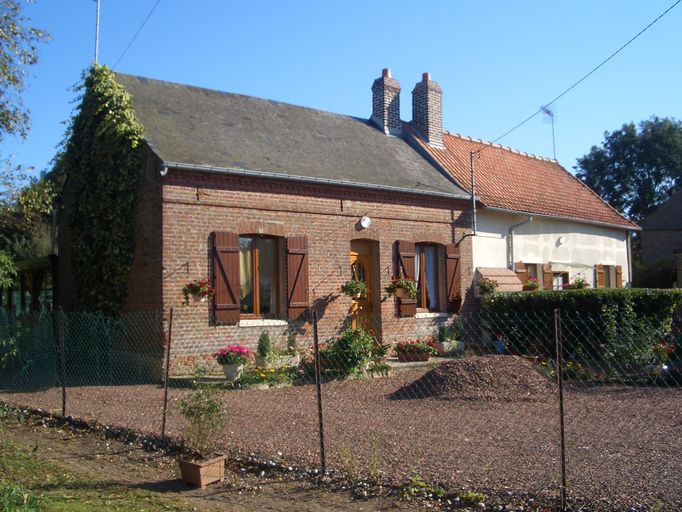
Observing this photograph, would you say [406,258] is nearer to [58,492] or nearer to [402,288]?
[402,288]

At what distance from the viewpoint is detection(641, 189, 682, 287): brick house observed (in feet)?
111

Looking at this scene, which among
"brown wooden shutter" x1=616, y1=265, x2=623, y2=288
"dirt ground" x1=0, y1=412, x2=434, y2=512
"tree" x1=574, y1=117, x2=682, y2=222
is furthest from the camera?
"tree" x1=574, y1=117, x2=682, y2=222

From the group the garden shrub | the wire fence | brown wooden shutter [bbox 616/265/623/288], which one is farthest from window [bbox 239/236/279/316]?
brown wooden shutter [bbox 616/265/623/288]

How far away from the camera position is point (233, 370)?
11820 millimetres

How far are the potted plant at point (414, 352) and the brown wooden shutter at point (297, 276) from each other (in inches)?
85.7

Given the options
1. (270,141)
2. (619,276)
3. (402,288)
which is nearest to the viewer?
(402,288)

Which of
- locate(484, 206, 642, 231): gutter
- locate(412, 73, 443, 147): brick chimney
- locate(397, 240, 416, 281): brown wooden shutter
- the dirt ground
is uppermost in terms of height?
locate(412, 73, 443, 147): brick chimney

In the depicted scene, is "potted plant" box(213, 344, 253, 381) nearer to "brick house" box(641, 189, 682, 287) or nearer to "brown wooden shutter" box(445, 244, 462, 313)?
"brown wooden shutter" box(445, 244, 462, 313)

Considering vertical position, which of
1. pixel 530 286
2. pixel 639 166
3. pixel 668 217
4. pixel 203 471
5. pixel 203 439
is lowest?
pixel 203 471

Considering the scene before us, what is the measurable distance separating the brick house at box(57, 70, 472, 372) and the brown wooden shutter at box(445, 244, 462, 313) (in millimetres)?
28

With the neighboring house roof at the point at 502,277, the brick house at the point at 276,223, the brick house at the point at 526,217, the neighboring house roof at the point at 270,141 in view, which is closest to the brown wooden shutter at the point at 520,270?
the brick house at the point at 526,217

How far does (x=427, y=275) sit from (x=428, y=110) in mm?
5669

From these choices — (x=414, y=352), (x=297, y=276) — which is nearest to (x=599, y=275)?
(x=414, y=352)

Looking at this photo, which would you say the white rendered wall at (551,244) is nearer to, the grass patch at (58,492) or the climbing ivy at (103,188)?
the climbing ivy at (103,188)
